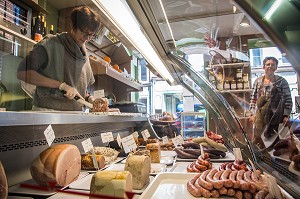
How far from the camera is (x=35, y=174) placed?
3.71 ft

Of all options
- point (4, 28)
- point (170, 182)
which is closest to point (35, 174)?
point (170, 182)

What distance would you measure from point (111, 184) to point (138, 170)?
1.07 feet

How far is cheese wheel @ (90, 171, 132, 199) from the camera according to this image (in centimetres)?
90

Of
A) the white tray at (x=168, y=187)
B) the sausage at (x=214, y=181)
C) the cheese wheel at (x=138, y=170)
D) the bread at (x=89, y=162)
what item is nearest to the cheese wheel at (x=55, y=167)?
the bread at (x=89, y=162)

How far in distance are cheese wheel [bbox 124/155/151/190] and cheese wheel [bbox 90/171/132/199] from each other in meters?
0.23

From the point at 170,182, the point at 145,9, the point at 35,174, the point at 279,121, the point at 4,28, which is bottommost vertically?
the point at 170,182

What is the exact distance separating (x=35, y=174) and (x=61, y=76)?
3.56 ft

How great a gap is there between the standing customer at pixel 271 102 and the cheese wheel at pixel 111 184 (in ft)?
3.80

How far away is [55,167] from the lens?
1.12 meters

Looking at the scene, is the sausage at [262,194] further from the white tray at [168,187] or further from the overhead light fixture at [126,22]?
the overhead light fixture at [126,22]

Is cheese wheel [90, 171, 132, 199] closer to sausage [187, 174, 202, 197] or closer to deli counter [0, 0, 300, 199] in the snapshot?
deli counter [0, 0, 300, 199]

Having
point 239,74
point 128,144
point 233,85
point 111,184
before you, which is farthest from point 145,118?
point 239,74

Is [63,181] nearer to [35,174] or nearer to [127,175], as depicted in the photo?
[35,174]

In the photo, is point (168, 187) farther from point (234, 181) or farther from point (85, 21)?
point (85, 21)
